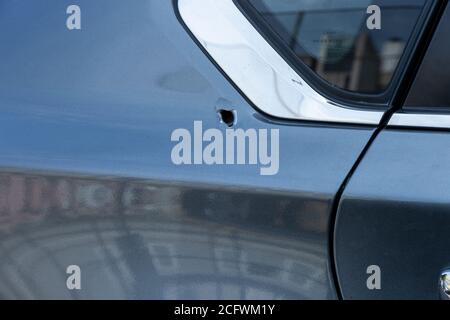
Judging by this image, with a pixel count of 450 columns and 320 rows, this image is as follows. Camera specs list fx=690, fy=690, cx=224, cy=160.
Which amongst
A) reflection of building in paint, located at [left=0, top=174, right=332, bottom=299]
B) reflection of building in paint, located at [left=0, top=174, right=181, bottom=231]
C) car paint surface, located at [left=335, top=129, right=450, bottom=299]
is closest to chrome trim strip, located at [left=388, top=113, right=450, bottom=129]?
car paint surface, located at [left=335, top=129, right=450, bottom=299]

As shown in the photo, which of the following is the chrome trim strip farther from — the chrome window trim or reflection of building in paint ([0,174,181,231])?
reflection of building in paint ([0,174,181,231])

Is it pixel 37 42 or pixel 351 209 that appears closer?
pixel 351 209

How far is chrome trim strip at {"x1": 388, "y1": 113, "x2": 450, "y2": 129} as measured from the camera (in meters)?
1.43

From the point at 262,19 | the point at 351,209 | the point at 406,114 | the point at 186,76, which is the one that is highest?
the point at 262,19

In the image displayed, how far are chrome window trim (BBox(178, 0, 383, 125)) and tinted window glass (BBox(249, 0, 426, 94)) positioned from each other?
0.05m

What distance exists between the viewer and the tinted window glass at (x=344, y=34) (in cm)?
149

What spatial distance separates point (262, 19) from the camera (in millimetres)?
1500

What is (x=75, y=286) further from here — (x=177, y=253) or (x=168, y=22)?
(x=168, y=22)

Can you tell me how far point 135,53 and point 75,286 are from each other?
52 cm

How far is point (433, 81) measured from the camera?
4.78 feet

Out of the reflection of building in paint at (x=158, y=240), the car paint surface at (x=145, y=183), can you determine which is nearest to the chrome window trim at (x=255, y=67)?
the car paint surface at (x=145, y=183)

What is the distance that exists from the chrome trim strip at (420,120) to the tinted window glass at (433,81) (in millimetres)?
27

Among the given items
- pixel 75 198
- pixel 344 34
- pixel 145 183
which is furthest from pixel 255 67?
pixel 75 198

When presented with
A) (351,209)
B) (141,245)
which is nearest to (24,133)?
(141,245)
